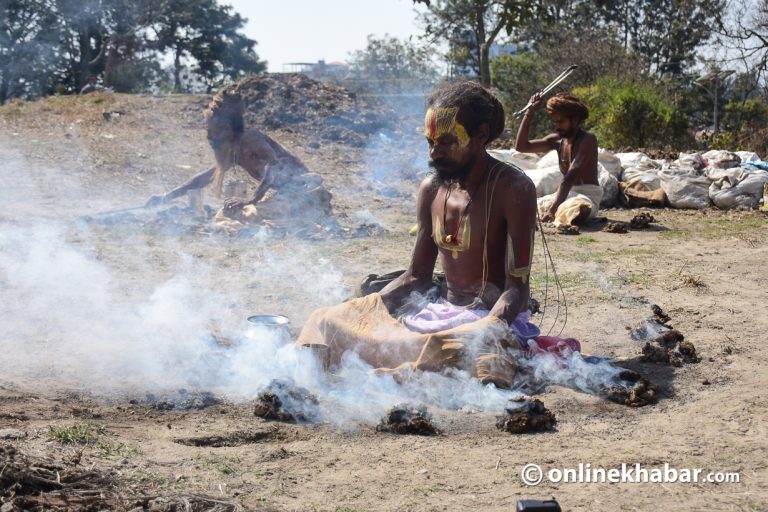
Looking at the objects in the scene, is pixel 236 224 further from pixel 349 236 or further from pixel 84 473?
pixel 84 473

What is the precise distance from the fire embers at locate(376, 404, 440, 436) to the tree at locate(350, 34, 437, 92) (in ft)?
73.1

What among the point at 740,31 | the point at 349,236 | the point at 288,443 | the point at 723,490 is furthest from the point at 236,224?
the point at 740,31

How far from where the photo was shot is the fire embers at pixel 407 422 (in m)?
3.62

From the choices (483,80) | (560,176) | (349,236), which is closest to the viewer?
(349,236)

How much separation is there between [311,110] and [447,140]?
13.2 m

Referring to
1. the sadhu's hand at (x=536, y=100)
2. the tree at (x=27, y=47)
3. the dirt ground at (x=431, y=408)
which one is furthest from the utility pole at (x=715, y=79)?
the tree at (x=27, y=47)

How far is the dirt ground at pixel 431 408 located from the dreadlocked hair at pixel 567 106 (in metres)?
1.36

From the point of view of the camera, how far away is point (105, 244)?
7781 millimetres

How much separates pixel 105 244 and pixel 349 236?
2501 mm

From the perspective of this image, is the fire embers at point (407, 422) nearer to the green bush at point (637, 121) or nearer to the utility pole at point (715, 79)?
the green bush at point (637, 121)

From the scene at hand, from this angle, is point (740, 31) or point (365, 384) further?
point (740, 31)

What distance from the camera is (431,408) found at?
156 inches

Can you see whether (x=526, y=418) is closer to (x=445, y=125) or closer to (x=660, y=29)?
(x=445, y=125)

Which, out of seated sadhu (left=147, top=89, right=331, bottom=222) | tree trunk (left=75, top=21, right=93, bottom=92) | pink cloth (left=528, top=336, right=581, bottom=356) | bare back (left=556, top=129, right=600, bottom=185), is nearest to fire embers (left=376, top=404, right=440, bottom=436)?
pink cloth (left=528, top=336, right=581, bottom=356)
